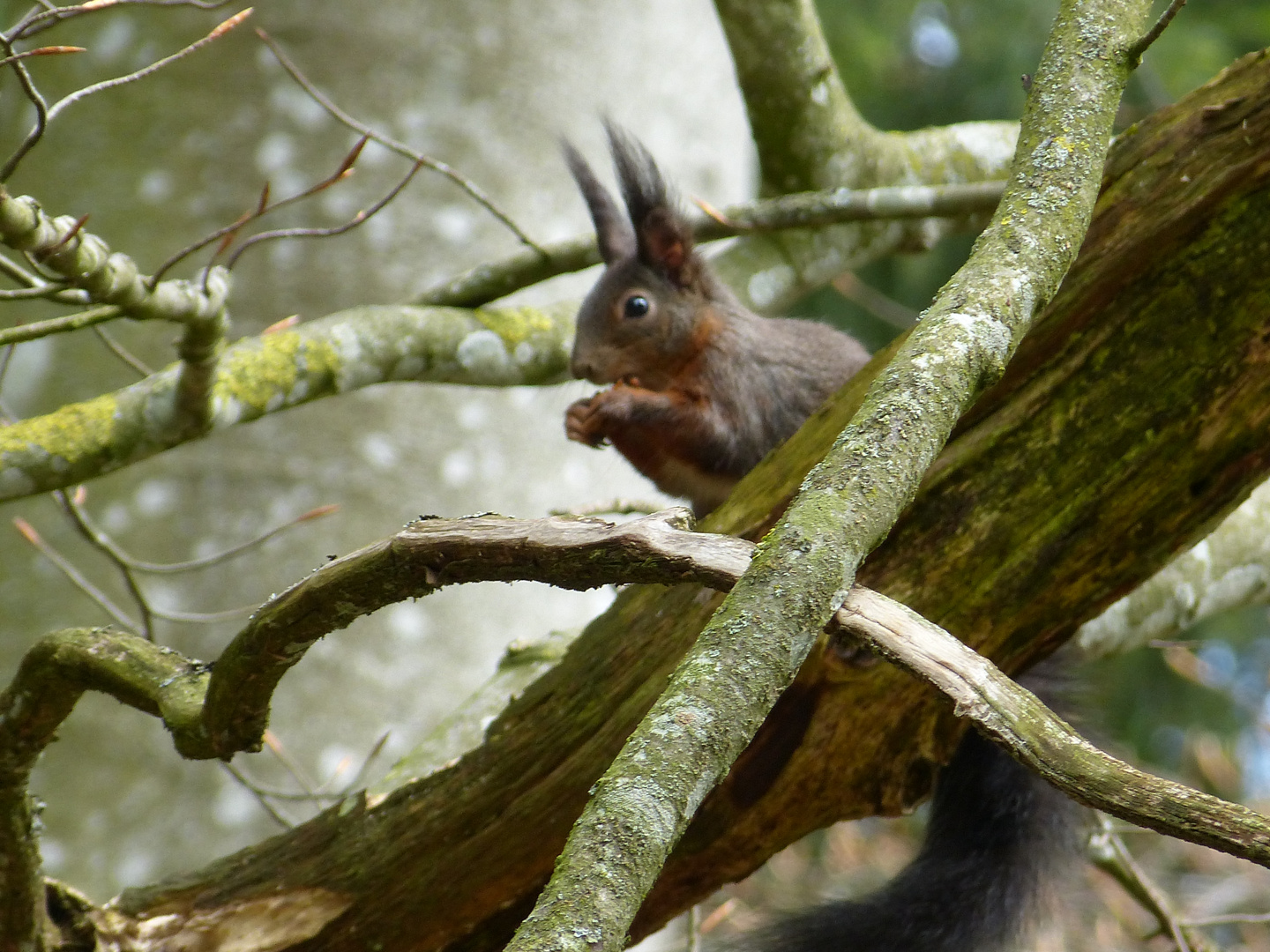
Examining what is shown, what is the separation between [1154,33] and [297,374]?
1.35m

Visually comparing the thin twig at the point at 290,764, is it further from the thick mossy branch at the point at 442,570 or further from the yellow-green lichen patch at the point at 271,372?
the thick mossy branch at the point at 442,570

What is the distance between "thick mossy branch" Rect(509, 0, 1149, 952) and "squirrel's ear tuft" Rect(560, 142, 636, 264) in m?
1.25

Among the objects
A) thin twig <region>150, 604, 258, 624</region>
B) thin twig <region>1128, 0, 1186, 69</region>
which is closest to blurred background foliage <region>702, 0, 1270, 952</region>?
thin twig <region>150, 604, 258, 624</region>

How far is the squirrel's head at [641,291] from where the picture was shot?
2.39 meters

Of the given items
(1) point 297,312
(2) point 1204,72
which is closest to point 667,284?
(1) point 297,312

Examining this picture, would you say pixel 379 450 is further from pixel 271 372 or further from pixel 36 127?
pixel 36 127

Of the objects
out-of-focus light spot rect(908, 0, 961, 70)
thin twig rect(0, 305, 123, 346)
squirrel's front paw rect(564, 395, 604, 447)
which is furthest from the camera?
out-of-focus light spot rect(908, 0, 961, 70)

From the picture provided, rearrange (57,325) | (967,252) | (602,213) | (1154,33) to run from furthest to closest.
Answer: (967,252) → (602,213) → (57,325) → (1154,33)

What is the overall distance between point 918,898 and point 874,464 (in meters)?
1.13

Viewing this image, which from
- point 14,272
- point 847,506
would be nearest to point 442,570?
point 847,506

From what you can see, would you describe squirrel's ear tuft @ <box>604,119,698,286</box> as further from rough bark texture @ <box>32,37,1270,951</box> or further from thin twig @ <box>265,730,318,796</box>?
thin twig @ <box>265,730,318,796</box>

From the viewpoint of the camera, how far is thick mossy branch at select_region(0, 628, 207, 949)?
130 centimetres

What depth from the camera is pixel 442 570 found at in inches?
43.8

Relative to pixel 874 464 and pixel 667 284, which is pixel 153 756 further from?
pixel 874 464
